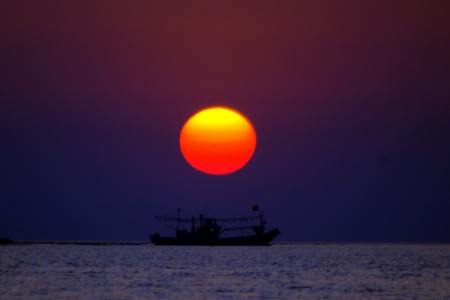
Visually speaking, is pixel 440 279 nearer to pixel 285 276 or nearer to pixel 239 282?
pixel 285 276

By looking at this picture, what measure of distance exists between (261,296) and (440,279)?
27.0m

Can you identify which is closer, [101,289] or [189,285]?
[101,289]

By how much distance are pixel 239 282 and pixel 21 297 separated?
22.2 m

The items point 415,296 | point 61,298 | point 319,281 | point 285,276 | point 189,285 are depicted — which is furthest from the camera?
point 285,276

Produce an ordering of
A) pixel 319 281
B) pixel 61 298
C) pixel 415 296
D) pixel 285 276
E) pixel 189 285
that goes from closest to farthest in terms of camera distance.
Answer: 1. pixel 61 298
2. pixel 415 296
3. pixel 189 285
4. pixel 319 281
5. pixel 285 276

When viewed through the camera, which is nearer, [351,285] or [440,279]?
[351,285]

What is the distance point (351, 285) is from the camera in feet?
222

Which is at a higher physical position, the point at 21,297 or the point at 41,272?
the point at 41,272

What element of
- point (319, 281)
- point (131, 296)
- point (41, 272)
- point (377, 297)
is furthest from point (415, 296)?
point (41, 272)

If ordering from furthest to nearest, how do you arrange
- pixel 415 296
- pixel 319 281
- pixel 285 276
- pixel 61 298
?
pixel 285 276 < pixel 319 281 < pixel 415 296 < pixel 61 298

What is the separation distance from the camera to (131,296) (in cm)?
5609

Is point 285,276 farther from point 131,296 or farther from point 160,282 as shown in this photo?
point 131,296

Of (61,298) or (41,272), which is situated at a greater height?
(41,272)

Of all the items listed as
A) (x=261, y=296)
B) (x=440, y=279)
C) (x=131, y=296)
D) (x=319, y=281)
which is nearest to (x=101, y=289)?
(x=131, y=296)
